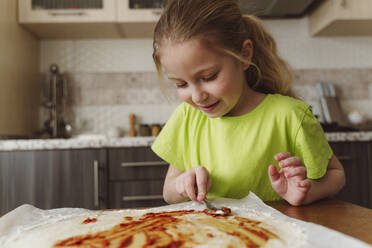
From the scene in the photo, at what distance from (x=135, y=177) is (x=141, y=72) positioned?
0.90 metres

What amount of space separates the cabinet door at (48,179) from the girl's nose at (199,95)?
106 cm

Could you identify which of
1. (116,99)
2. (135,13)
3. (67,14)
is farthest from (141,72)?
(67,14)

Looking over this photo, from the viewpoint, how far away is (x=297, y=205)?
2.11ft

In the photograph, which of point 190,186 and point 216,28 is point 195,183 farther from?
point 216,28

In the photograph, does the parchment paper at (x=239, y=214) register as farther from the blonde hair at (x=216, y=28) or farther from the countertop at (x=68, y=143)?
the countertop at (x=68, y=143)

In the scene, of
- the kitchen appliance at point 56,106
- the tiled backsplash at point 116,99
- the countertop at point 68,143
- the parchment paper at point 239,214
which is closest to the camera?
the parchment paper at point 239,214

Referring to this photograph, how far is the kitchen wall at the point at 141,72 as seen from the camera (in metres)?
2.28

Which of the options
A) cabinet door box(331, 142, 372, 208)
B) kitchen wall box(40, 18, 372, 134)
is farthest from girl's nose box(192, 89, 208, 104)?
kitchen wall box(40, 18, 372, 134)

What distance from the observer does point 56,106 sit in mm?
2213

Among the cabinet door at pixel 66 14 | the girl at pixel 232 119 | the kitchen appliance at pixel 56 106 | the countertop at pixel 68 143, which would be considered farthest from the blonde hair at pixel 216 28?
the kitchen appliance at pixel 56 106

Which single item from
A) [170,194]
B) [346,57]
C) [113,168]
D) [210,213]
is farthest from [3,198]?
[346,57]

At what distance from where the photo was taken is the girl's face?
26.6 inches

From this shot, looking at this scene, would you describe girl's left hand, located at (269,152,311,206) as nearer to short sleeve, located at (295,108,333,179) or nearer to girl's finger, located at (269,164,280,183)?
girl's finger, located at (269,164,280,183)

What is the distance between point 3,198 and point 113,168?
54 cm
